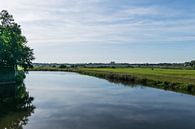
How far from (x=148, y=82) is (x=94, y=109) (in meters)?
39.2

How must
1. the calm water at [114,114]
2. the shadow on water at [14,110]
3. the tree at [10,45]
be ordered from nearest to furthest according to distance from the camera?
the calm water at [114,114] → the shadow on water at [14,110] → the tree at [10,45]

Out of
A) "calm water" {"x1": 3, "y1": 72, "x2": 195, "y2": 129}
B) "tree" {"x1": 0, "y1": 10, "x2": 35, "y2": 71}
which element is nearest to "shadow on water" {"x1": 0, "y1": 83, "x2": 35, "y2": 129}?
"calm water" {"x1": 3, "y1": 72, "x2": 195, "y2": 129}

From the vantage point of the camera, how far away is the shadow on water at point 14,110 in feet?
102

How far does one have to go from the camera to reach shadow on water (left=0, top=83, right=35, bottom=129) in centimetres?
3101

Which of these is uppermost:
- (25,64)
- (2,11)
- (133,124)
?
(2,11)

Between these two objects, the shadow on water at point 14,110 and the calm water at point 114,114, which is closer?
the calm water at point 114,114

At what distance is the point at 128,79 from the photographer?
90.6 metres

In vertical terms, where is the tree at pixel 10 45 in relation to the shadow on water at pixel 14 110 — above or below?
above

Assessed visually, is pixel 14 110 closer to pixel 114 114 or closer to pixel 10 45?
pixel 114 114

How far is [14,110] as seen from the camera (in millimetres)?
38812

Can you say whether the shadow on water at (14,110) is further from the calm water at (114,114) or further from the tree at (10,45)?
the tree at (10,45)

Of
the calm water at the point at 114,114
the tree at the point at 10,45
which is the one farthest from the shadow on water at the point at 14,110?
the tree at the point at 10,45

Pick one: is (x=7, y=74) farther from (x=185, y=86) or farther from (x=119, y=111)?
(x=119, y=111)

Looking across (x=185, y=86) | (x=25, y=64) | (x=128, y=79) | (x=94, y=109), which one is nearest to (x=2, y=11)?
(x=25, y=64)
